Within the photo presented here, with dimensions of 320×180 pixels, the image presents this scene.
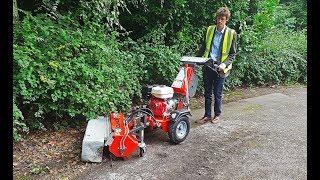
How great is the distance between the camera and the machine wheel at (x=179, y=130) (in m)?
5.46

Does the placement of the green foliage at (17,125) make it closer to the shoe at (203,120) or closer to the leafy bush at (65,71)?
the leafy bush at (65,71)

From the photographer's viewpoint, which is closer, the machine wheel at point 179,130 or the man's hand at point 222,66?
the machine wheel at point 179,130

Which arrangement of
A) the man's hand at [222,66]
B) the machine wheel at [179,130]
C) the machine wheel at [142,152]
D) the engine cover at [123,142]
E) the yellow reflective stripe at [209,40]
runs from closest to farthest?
the engine cover at [123,142], the machine wheel at [142,152], the machine wheel at [179,130], the man's hand at [222,66], the yellow reflective stripe at [209,40]

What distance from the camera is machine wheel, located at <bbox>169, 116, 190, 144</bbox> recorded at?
17.9 ft

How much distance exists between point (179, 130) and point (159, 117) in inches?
14.3

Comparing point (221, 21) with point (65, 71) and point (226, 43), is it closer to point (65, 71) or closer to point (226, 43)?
point (226, 43)

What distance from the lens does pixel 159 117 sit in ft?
18.1

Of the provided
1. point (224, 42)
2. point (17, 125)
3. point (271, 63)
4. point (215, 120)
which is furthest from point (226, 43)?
point (271, 63)

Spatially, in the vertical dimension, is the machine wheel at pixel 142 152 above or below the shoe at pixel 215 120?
below

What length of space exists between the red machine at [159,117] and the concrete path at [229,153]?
0.18 meters

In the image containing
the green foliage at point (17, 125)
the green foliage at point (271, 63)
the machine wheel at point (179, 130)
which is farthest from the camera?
the green foliage at point (271, 63)

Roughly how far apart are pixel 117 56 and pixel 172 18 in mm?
2151

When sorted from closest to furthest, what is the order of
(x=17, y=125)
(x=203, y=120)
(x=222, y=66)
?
(x=17, y=125) → (x=222, y=66) → (x=203, y=120)

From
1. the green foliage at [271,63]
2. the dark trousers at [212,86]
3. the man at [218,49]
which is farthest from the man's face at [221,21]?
the green foliage at [271,63]
